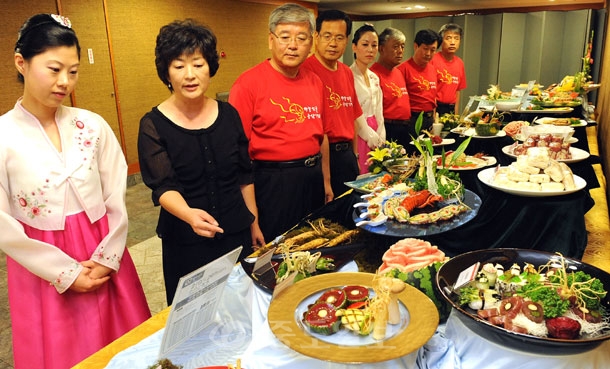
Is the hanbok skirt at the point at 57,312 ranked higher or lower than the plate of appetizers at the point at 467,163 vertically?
lower

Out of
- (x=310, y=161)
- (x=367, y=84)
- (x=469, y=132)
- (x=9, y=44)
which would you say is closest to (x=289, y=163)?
(x=310, y=161)

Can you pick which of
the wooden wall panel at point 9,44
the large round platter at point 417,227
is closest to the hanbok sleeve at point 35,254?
the large round platter at point 417,227

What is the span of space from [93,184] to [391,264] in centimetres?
99

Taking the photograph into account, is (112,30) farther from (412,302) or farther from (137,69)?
(412,302)

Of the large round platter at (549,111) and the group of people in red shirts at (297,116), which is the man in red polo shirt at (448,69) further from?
the group of people in red shirts at (297,116)

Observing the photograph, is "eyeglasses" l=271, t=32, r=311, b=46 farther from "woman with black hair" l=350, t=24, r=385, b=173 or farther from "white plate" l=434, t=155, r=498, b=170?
"woman with black hair" l=350, t=24, r=385, b=173

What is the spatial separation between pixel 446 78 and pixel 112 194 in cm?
450

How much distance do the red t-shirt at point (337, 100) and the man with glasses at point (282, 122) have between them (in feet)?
1.40

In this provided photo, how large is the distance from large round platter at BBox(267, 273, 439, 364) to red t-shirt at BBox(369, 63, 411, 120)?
3.39 meters

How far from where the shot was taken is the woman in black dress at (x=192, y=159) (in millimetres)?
1626

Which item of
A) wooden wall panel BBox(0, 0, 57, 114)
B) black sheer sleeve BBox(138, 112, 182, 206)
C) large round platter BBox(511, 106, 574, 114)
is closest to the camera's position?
black sheer sleeve BBox(138, 112, 182, 206)

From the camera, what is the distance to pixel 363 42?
11.9 feet

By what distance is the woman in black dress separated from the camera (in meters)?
1.63

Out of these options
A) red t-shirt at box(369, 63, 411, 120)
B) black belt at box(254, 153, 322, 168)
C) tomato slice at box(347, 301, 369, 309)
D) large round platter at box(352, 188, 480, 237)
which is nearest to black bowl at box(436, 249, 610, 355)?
tomato slice at box(347, 301, 369, 309)
